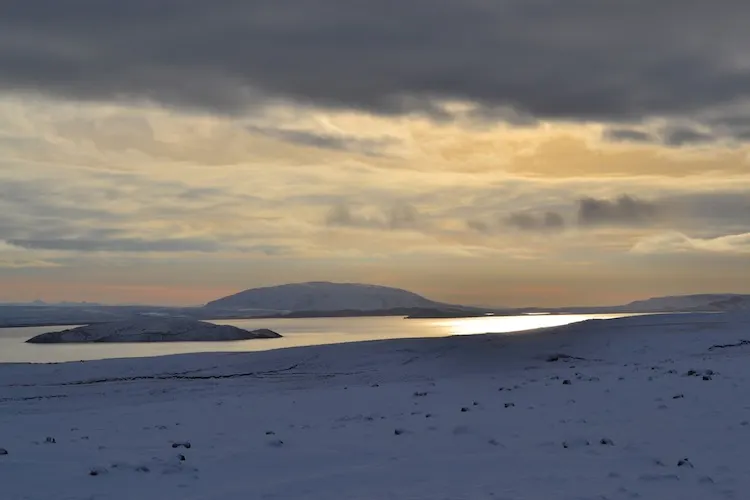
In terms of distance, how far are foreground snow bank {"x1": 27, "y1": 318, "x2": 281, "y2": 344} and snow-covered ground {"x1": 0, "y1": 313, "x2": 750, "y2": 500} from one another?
65.0 meters

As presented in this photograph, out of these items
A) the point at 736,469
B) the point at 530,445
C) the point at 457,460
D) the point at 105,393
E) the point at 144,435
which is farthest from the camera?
the point at 105,393

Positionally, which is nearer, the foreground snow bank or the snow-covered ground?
the snow-covered ground

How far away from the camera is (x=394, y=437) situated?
53.1 feet

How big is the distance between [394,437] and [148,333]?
288 feet

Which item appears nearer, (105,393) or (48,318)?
(105,393)

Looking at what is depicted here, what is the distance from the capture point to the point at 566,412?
18750 millimetres

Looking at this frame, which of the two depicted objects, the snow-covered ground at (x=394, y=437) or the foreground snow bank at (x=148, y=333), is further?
the foreground snow bank at (x=148, y=333)

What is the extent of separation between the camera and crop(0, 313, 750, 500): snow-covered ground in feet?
40.0

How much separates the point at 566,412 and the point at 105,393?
19.1 metres

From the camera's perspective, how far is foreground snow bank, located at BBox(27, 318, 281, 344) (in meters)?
97.6

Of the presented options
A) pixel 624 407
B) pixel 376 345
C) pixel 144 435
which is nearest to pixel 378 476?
pixel 144 435

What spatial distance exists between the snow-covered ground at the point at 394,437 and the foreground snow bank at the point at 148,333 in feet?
213

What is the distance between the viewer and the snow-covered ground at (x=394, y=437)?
1220cm

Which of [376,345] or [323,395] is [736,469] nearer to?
[323,395]
